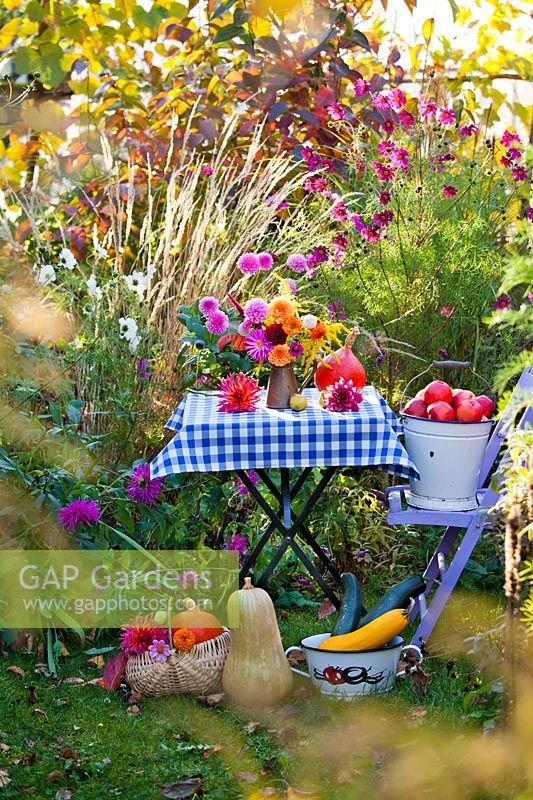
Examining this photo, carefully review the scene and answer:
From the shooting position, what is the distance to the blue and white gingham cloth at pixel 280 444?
326 centimetres

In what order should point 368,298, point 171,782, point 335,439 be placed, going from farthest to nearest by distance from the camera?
point 368,298 → point 335,439 → point 171,782

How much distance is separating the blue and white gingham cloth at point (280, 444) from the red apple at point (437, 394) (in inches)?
10.3

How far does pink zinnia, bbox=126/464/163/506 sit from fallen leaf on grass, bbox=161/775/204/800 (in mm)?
1225

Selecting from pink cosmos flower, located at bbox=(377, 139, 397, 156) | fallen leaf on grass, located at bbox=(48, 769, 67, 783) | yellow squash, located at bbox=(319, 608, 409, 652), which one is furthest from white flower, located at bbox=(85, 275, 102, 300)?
fallen leaf on grass, located at bbox=(48, 769, 67, 783)

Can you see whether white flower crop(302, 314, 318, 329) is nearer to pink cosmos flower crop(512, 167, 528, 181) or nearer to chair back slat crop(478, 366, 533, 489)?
chair back slat crop(478, 366, 533, 489)

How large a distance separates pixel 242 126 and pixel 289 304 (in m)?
2.68

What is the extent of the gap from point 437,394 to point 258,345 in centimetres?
Answer: 63

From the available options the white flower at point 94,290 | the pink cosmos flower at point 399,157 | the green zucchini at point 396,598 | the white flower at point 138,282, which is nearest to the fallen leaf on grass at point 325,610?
the green zucchini at point 396,598

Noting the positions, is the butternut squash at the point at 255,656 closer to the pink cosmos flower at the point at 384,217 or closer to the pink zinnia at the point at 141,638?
the pink zinnia at the point at 141,638

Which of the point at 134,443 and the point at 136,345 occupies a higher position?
the point at 136,345

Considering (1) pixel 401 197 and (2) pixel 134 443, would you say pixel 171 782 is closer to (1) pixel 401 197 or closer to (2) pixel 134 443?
(2) pixel 134 443

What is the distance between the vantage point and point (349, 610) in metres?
3.46

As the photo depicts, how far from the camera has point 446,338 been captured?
15.7ft

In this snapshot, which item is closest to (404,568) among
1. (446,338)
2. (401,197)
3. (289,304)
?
(446,338)
